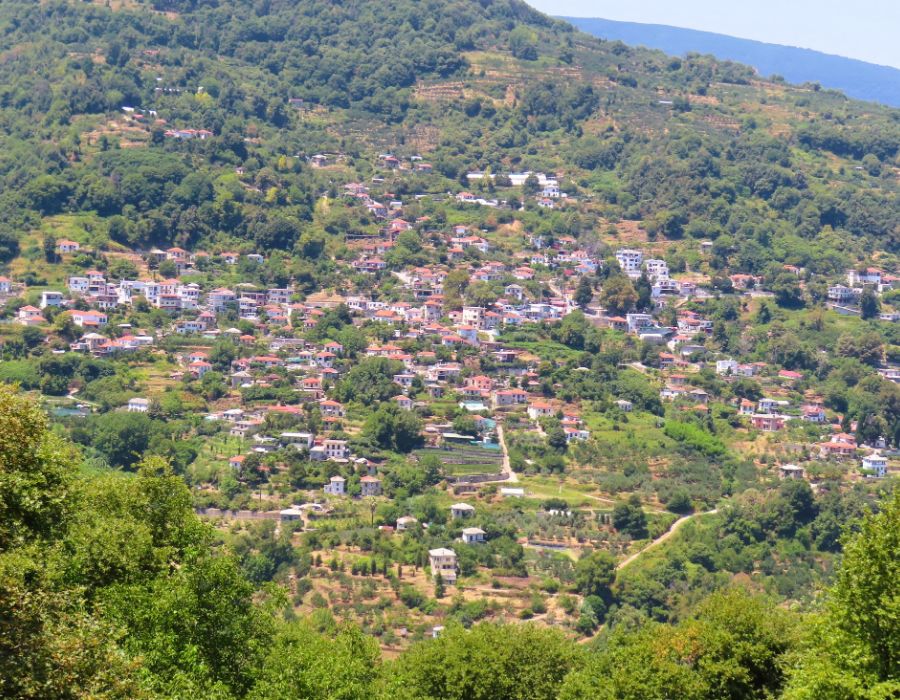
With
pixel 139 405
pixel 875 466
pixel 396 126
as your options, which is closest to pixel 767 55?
pixel 396 126

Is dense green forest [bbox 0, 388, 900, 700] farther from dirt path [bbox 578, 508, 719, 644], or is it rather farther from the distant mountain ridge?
the distant mountain ridge

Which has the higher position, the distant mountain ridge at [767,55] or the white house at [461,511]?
the distant mountain ridge at [767,55]

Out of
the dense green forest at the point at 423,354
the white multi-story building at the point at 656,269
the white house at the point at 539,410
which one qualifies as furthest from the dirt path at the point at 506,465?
the white multi-story building at the point at 656,269

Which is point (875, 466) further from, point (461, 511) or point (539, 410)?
point (461, 511)

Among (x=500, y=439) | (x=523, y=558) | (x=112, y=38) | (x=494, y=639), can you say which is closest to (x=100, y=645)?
(x=494, y=639)

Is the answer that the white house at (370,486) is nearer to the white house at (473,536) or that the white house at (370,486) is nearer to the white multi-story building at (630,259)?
A: the white house at (473,536)

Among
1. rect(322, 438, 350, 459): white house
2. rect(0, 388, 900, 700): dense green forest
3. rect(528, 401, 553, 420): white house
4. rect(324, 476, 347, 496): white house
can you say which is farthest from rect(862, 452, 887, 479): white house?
rect(0, 388, 900, 700): dense green forest
